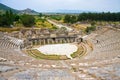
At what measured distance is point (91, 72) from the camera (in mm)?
27734

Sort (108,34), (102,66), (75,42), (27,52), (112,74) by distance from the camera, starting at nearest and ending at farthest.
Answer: (112,74) < (102,66) < (27,52) < (108,34) < (75,42)

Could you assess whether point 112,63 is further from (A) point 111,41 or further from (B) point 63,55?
(A) point 111,41

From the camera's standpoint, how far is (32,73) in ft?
89.0

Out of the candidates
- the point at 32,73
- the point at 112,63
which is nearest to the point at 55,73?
the point at 32,73

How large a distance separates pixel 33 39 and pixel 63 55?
1804cm

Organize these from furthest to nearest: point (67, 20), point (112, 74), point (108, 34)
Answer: point (67, 20) → point (108, 34) → point (112, 74)

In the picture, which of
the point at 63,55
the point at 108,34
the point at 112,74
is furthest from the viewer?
the point at 108,34

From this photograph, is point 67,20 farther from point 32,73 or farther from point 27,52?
point 32,73

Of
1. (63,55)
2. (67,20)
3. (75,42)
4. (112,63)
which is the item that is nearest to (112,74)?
(112,63)

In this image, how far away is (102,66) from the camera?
3053cm

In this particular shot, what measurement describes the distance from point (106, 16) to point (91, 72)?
96835mm

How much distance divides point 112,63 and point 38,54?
18433mm

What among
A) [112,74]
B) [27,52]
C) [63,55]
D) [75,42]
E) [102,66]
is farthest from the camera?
[75,42]

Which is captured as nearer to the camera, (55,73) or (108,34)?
(55,73)
